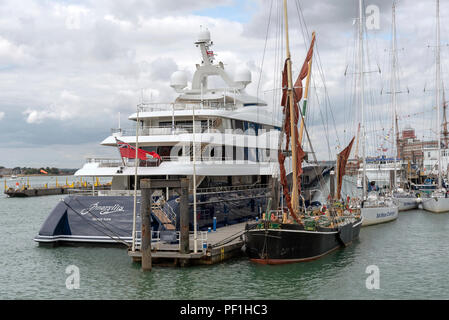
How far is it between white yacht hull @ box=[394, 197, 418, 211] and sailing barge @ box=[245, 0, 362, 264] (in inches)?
816

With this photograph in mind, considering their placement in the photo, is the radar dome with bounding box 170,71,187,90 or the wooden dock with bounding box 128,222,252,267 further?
the radar dome with bounding box 170,71,187,90

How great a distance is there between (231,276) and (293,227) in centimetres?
347

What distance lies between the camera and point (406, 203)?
146ft

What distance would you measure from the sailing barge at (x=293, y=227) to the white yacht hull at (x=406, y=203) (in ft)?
68.0

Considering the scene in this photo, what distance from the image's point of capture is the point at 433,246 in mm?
24656

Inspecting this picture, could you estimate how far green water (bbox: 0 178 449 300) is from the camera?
52.5 ft

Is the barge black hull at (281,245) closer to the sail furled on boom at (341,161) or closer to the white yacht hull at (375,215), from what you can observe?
the sail furled on boom at (341,161)

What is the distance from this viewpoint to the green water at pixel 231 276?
1599 centimetres

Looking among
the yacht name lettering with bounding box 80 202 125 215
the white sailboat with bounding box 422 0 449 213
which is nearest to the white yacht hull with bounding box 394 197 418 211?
the white sailboat with bounding box 422 0 449 213

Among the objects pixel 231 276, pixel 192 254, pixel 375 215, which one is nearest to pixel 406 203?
pixel 375 215

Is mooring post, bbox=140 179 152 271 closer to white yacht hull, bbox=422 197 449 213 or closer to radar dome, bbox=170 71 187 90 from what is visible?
radar dome, bbox=170 71 187 90

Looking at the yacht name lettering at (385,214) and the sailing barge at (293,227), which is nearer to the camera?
the sailing barge at (293,227)

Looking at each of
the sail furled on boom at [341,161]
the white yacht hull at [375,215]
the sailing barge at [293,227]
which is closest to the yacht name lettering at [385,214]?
the white yacht hull at [375,215]
